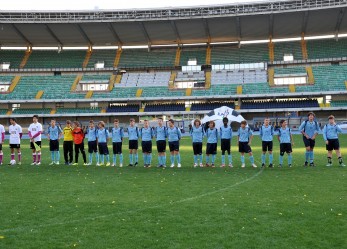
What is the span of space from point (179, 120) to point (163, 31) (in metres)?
14.8

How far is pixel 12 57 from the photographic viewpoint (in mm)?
62250

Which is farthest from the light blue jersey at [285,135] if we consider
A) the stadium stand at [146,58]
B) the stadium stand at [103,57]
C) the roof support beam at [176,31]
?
the stadium stand at [103,57]

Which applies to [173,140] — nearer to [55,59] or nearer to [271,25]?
[271,25]

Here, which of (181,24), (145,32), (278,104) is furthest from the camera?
(145,32)

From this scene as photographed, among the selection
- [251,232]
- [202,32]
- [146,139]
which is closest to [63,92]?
[202,32]

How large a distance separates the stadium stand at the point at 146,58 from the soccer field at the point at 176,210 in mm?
49391

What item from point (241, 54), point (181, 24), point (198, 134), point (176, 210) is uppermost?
point (181, 24)

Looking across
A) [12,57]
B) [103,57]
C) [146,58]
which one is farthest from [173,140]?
[12,57]

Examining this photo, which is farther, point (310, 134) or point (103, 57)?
point (103, 57)

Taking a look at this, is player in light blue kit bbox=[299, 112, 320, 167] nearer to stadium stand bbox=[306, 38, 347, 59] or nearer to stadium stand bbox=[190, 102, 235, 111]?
stadium stand bbox=[190, 102, 235, 111]

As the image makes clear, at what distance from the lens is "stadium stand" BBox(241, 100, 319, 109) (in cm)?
5212

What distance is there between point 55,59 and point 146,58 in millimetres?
15034

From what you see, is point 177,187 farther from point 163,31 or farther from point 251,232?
point 163,31

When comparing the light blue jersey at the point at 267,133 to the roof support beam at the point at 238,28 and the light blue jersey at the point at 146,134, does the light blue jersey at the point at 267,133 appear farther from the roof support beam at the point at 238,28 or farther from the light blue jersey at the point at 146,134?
the roof support beam at the point at 238,28
